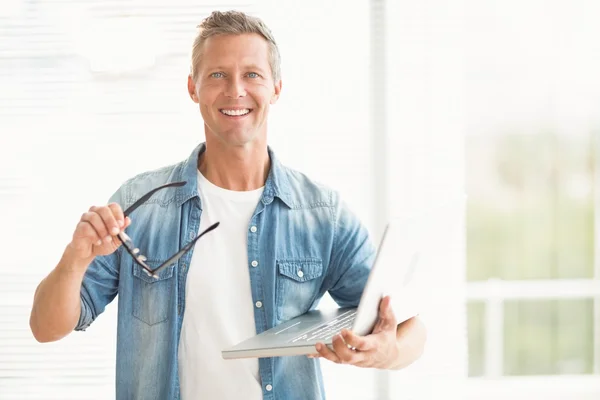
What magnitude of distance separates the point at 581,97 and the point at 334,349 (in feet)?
7.91

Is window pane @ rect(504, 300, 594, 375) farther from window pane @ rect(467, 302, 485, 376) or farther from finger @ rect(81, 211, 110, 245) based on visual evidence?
finger @ rect(81, 211, 110, 245)

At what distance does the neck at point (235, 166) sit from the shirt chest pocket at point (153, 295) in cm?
24

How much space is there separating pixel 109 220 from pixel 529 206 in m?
2.41

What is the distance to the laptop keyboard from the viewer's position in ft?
4.35

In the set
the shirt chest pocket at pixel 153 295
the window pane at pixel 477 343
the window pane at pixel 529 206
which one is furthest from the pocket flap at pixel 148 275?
the window pane at pixel 477 343

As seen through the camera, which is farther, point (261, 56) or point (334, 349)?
point (261, 56)

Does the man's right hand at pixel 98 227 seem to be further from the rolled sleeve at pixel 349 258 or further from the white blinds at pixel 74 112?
the white blinds at pixel 74 112

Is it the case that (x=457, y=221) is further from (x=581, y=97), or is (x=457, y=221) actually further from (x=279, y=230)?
(x=581, y=97)

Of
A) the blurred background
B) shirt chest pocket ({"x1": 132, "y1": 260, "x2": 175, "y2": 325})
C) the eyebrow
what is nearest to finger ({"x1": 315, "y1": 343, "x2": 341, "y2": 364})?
shirt chest pocket ({"x1": 132, "y1": 260, "x2": 175, "y2": 325})

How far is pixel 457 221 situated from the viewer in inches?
61.2

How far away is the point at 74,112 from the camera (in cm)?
287

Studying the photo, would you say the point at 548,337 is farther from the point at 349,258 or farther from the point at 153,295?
the point at 153,295

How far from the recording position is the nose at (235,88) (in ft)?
5.12

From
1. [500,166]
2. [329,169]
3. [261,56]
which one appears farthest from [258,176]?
[500,166]
